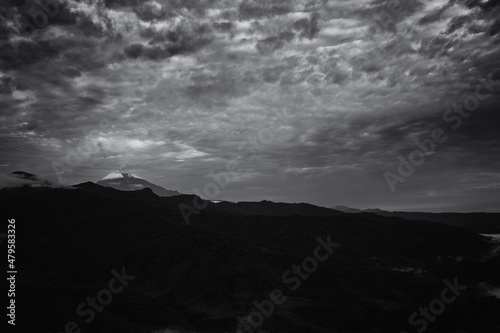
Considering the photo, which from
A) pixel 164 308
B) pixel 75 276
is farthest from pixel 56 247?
pixel 164 308

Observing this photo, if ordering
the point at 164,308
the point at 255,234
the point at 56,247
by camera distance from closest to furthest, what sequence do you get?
the point at 164,308, the point at 56,247, the point at 255,234

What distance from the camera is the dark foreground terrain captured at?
68.1 m

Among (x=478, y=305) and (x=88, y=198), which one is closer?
(x=478, y=305)

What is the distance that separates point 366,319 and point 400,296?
28.2m

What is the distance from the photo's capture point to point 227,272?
315 ft

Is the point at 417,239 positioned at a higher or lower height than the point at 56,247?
lower

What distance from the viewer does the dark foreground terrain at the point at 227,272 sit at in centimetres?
6806

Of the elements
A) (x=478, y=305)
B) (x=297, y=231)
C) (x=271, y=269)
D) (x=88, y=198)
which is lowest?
(x=478, y=305)

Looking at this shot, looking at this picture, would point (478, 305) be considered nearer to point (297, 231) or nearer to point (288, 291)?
point (288, 291)

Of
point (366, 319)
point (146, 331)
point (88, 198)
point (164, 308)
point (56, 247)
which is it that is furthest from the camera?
point (88, 198)

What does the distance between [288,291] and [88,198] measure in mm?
125457

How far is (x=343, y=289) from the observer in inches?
3984

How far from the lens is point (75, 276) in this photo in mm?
103625

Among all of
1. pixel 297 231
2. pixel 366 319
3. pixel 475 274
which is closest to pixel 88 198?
pixel 297 231
